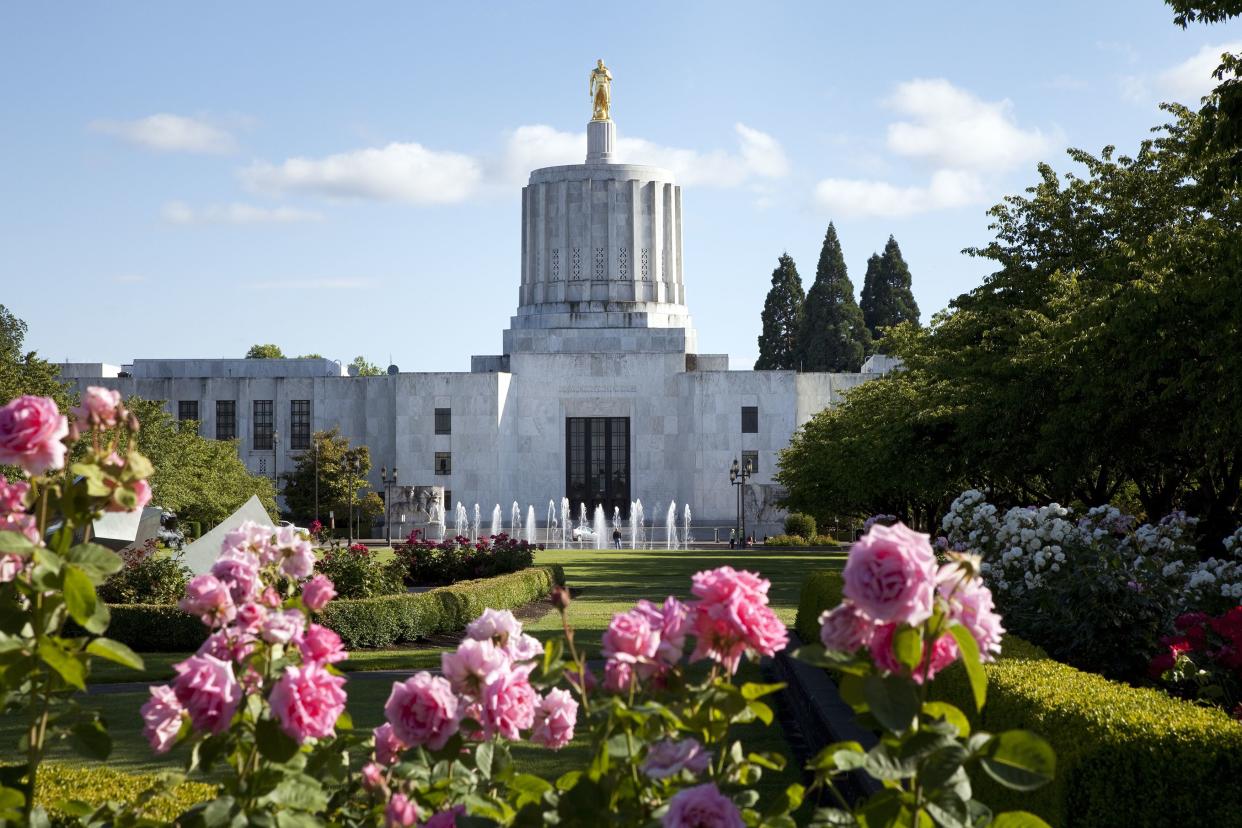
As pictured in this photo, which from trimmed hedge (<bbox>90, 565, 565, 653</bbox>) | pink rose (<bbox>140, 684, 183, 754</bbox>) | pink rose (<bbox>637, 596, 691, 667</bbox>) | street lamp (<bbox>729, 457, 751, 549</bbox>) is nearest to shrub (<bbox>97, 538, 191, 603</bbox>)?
trimmed hedge (<bbox>90, 565, 565, 653</bbox>)

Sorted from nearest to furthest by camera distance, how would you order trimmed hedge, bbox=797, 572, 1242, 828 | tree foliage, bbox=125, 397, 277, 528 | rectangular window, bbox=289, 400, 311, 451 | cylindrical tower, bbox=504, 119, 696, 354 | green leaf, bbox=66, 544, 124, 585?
green leaf, bbox=66, 544, 124, 585 → trimmed hedge, bbox=797, 572, 1242, 828 → tree foliage, bbox=125, 397, 277, 528 → cylindrical tower, bbox=504, 119, 696, 354 → rectangular window, bbox=289, 400, 311, 451

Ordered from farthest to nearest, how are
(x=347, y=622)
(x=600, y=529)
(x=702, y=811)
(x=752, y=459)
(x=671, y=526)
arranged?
(x=752, y=459) < (x=671, y=526) < (x=600, y=529) < (x=347, y=622) < (x=702, y=811)

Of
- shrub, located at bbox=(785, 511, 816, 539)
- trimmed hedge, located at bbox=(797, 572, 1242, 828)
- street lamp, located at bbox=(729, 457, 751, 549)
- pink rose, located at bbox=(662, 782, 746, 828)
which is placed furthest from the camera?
shrub, located at bbox=(785, 511, 816, 539)

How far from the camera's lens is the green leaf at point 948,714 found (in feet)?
10.9

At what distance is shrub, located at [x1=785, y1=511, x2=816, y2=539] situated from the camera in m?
57.0

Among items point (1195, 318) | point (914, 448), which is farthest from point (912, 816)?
point (914, 448)

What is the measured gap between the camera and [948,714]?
3.40 metres

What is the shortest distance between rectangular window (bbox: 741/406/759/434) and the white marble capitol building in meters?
0.05

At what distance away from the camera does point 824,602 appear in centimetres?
1530

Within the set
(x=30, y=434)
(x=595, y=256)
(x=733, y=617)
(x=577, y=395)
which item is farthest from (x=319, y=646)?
(x=595, y=256)

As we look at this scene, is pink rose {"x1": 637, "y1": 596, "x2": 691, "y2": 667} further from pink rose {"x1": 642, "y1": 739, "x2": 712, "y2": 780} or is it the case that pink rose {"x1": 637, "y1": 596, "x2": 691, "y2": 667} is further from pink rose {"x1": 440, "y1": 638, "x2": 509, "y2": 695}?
pink rose {"x1": 440, "y1": 638, "x2": 509, "y2": 695}

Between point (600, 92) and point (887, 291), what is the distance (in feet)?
82.4

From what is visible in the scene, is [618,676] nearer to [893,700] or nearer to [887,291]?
[893,700]

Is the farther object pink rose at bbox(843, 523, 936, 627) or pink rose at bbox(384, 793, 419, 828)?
pink rose at bbox(384, 793, 419, 828)
